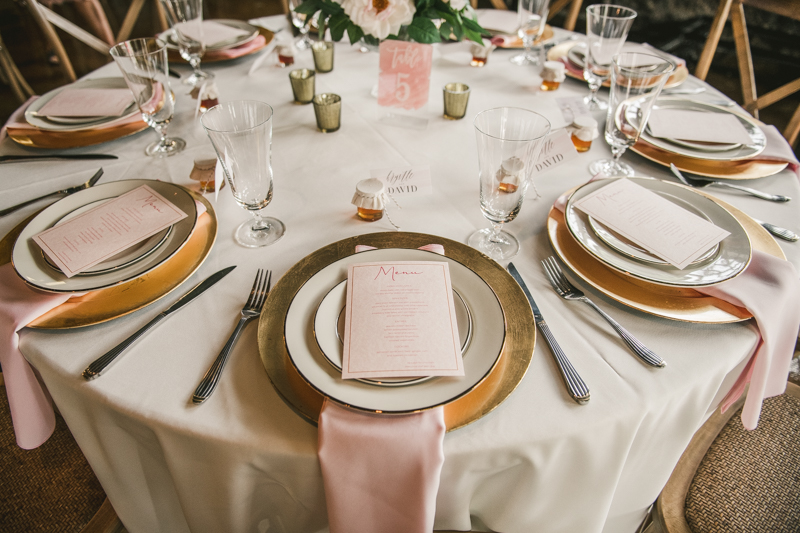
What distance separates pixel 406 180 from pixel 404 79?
13.7 inches

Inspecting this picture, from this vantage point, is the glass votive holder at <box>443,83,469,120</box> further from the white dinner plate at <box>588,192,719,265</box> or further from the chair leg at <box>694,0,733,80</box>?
the chair leg at <box>694,0,733,80</box>

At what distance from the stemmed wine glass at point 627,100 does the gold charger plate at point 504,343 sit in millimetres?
444

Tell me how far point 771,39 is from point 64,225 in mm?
4056

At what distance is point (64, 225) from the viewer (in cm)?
73

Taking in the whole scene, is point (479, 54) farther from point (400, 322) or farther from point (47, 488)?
point (47, 488)

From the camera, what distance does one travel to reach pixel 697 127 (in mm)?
1020

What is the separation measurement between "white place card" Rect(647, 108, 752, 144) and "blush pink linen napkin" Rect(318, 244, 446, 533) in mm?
873

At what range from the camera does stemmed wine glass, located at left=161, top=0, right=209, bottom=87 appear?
50.6 inches

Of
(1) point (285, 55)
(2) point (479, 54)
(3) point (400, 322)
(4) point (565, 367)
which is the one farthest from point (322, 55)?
(4) point (565, 367)

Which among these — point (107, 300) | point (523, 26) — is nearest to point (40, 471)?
point (107, 300)

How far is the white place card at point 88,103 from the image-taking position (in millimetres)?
1073

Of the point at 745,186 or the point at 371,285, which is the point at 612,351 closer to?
the point at 371,285

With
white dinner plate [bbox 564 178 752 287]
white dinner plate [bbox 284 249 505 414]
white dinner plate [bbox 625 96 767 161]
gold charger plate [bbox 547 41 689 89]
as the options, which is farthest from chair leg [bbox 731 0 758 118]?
white dinner plate [bbox 284 249 505 414]

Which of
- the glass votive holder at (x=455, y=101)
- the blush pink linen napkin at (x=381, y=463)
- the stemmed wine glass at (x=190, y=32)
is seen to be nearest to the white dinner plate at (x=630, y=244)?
the blush pink linen napkin at (x=381, y=463)
